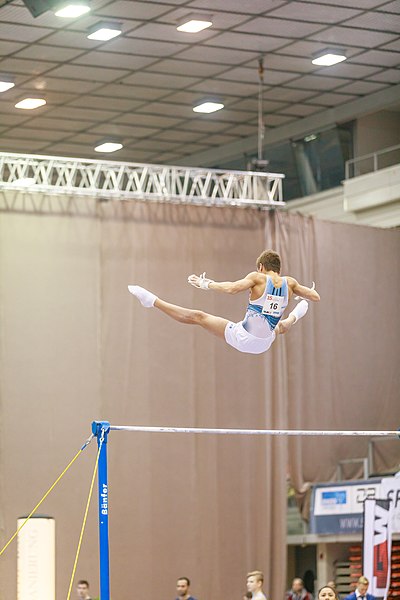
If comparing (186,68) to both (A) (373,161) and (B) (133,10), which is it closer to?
(B) (133,10)

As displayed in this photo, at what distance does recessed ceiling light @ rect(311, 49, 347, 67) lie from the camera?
14016mm

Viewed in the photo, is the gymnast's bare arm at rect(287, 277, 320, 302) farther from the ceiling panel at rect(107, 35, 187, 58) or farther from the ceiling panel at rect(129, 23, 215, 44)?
the ceiling panel at rect(107, 35, 187, 58)

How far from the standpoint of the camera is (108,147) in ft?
58.0

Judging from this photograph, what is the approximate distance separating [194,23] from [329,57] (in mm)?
1964

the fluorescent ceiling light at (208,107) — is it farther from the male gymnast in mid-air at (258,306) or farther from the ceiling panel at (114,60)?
the male gymnast in mid-air at (258,306)

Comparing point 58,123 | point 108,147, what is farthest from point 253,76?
point 108,147

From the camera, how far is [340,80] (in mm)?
15109

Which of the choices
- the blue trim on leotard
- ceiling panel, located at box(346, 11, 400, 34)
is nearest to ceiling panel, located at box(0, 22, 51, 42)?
ceiling panel, located at box(346, 11, 400, 34)

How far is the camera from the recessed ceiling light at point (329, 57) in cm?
1402

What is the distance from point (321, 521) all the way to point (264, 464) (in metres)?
1.44

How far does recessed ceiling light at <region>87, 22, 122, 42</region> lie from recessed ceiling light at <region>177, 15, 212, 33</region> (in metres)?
0.68

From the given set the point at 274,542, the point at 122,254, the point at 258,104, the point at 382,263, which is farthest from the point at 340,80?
the point at 274,542

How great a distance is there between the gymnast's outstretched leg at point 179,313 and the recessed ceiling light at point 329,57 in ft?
21.0

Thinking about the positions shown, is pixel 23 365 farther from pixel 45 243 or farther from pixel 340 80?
pixel 340 80
